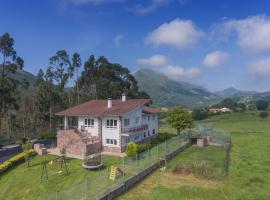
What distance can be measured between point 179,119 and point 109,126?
13.5 meters

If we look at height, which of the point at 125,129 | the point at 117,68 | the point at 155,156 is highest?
the point at 117,68

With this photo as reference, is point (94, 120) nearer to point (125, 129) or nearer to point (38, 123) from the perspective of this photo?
point (125, 129)

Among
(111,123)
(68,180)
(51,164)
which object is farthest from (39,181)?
(111,123)

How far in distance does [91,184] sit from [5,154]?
66.2 ft

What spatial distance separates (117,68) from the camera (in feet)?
209

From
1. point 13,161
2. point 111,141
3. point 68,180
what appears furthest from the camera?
point 111,141

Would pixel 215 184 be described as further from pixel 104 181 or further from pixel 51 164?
pixel 51 164

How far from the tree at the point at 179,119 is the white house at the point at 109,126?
5465 millimetres

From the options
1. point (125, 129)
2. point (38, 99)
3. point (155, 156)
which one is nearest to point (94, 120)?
point (125, 129)

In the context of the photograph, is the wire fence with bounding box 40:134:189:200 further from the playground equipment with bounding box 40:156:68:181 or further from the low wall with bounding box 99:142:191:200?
the playground equipment with bounding box 40:156:68:181

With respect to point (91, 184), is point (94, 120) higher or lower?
higher

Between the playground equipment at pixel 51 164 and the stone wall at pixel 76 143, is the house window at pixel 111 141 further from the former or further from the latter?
the playground equipment at pixel 51 164

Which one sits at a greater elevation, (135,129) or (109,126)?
(109,126)

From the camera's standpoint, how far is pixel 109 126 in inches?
1278
